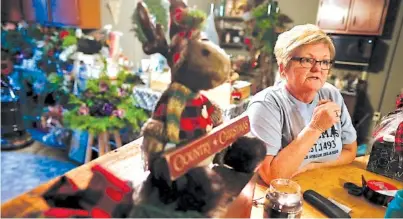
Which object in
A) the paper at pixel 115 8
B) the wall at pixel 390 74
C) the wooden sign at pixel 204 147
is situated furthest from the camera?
the wall at pixel 390 74

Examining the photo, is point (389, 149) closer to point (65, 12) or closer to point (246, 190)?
point (246, 190)

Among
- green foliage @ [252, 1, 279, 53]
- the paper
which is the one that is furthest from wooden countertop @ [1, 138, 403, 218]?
green foliage @ [252, 1, 279, 53]

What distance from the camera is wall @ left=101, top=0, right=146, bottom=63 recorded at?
1.36ft

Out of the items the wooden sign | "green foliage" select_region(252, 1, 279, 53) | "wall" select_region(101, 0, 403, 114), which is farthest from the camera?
"wall" select_region(101, 0, 403, 114)

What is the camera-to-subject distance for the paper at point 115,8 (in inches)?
19.1

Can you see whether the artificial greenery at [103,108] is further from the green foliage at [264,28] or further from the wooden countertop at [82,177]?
the green foliage at [264,28]

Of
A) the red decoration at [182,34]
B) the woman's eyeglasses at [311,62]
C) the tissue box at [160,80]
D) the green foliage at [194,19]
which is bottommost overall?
the tissue box at [160,80]

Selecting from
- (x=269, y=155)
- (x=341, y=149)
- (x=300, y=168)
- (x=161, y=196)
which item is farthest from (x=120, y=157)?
(x=341, y=149)

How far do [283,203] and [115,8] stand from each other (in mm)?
484

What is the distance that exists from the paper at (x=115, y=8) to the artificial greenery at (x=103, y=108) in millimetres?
156

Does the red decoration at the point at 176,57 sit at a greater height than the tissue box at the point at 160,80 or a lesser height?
greater

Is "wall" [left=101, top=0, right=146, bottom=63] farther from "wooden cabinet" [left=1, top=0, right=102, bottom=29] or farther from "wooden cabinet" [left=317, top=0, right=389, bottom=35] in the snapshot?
"wooden cabinet" [left=317, top=0, right=389, bottom=35]

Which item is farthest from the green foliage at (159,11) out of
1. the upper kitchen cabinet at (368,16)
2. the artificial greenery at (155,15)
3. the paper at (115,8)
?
the upper kitchen cabinet at (368,16)

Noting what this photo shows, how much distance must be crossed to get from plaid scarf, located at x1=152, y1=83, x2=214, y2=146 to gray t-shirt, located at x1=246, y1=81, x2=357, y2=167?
1.20ft
